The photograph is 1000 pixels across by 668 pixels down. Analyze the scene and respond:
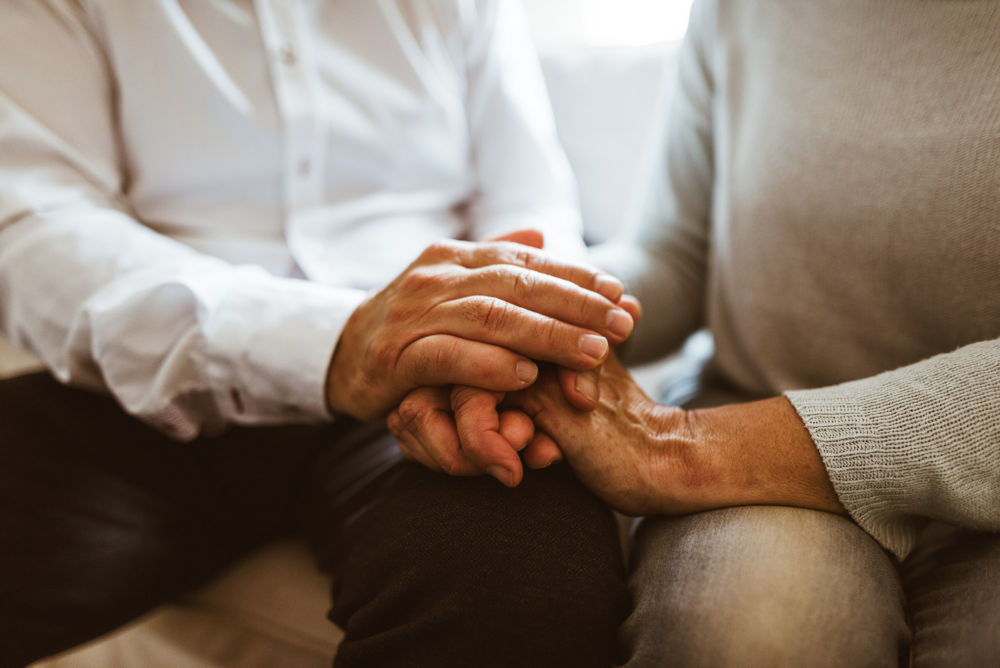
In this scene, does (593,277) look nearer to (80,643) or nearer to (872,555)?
(872,555)

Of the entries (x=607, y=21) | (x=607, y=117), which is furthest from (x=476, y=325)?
(x=607, y=21)

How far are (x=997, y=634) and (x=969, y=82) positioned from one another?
1.60 feet

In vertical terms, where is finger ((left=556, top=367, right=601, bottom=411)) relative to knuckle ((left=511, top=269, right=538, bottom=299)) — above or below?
below

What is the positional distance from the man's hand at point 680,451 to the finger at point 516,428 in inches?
0.8

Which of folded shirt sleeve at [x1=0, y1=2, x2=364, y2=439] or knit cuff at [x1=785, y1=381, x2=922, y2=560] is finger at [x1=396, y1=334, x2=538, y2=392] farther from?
knit cuff at [x1=785, y1=381, x2=922, y2=560]

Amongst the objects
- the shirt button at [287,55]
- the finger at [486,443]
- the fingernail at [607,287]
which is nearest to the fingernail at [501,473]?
the finger at [486,443]

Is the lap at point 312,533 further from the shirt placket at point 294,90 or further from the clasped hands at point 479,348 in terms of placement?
the shirt placket at point 294,90

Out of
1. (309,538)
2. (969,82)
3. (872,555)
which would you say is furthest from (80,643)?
(969,82)

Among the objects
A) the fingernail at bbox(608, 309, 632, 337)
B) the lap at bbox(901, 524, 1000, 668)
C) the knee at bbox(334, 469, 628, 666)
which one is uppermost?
the fingernail at bbox(608, 309, 632, 337)

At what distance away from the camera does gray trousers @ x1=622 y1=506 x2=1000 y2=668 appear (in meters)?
0.42

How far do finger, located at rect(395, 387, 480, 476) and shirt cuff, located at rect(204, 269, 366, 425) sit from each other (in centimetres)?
12

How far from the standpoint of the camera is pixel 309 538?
78 cm

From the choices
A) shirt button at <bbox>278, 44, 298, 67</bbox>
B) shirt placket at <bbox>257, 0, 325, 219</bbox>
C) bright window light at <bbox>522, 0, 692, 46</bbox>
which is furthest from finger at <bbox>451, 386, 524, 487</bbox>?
bright window light at <bbox>522, 0, 692, 46</bbox>

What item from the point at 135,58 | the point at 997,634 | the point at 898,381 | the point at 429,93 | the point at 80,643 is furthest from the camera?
the point at 429,93
